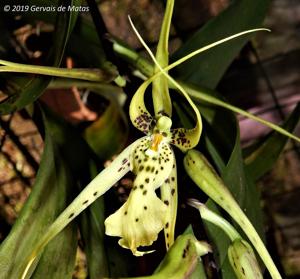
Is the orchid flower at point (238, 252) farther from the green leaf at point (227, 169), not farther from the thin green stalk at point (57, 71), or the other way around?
the thin green stalk at point (57, 71)

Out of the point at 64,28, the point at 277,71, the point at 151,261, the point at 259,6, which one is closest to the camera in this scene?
the point at 64,28

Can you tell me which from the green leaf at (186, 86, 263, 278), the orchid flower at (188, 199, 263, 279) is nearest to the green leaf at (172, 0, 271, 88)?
the green leaf at (186, 86, 263, 278)

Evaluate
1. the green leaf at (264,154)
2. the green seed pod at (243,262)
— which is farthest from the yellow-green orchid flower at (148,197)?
the green leaf at (264,154)

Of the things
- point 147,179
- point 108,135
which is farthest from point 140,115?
point 108,135

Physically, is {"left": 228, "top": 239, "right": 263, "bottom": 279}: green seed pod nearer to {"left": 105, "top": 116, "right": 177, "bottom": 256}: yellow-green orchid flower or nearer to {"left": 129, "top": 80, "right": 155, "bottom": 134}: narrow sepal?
{"left": 105, "top": 116, "right": 177, "bottom": 256}: yellow-green orchid flower

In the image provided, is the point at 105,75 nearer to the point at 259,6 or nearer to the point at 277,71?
the point at 259,6

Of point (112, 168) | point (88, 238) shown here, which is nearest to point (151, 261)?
point (88, 238)
